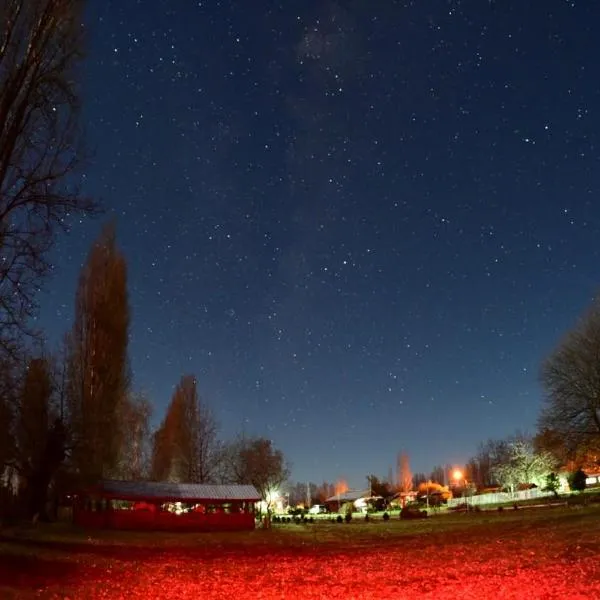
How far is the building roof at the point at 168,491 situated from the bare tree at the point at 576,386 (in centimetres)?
2506

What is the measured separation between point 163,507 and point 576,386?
105ft

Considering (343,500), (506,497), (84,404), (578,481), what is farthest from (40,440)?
(343,500)

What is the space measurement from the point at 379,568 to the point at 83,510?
4013cm

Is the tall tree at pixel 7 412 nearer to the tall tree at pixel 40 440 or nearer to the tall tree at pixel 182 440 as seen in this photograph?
the tall tree at pixel 40 440

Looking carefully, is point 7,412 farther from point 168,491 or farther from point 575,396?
point 575,396

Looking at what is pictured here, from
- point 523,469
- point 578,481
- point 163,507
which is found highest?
point 523,469

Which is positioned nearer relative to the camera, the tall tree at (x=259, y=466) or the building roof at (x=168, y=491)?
the building roof at (x=168, y=491)

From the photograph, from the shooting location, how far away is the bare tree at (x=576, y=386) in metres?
44.6

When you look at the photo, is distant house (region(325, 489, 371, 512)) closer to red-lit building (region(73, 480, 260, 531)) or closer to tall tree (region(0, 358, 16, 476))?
red-lit building (region(73, 480, 260, 531))

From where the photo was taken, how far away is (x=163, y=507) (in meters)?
51.4

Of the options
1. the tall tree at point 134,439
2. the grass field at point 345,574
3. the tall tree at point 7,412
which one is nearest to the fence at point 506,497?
the tall tree at point 134,439

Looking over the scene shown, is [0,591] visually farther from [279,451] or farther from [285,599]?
[279,451]

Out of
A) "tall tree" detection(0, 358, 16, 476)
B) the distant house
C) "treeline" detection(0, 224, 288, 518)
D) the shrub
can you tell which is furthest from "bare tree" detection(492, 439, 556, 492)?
"tall tree" detection(0, 358, 16, 476)

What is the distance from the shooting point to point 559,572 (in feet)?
40.7
